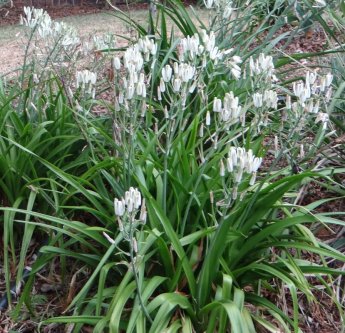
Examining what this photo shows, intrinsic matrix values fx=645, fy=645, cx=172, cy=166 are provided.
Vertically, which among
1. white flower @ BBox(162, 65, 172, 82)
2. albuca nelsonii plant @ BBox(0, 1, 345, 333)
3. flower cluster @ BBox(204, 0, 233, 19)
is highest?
flower cluster @ BBox(204, 0, 233, 19)

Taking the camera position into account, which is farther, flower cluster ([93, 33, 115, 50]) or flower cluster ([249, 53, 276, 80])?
flower cluster ([93, 33, 115, 50])

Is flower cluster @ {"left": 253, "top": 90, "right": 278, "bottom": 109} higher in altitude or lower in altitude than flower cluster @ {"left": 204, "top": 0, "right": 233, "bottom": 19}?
lower

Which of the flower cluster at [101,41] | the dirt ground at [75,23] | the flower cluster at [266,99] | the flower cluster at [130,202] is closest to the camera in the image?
the flower cluster at [130,202]

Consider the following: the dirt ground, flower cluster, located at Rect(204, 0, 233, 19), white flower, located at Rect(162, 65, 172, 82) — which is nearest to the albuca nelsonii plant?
white flower, located at Rect(162, 65, 172, 82)

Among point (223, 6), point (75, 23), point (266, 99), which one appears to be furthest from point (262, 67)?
point (75, 23)

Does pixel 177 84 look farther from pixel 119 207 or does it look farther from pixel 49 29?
pixel 49 29

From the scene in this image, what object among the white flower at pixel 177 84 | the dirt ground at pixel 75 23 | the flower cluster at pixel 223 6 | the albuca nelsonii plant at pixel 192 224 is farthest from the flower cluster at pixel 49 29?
the dirt ground at pixel 75 23

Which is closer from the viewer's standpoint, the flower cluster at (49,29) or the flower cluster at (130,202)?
the flower cluster at (130,202)

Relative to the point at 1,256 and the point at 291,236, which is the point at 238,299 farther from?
the point at 1,256

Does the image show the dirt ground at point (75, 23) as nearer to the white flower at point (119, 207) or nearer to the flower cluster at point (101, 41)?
the flower cluster at point (101, 41)

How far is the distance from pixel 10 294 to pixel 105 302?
57cm

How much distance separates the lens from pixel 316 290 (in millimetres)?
3230

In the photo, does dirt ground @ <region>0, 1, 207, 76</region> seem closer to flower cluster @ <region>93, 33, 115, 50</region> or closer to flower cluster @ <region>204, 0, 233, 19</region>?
flower cluster @ <region>93, 33, 115, 50</region>

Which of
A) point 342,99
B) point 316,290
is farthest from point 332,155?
point 316,290
